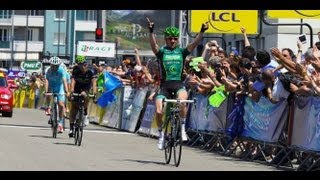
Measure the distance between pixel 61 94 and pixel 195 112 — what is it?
3.13 m

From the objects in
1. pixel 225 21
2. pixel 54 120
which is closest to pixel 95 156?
pixel 54 120

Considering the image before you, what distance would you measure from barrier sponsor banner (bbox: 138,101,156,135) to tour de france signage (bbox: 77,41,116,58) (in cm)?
1566

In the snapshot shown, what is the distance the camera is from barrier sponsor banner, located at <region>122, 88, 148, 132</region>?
22703 millimetres

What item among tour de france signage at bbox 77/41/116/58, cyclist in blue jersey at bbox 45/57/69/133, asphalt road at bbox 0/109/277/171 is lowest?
asphalt road at bbox 0/109/277/171

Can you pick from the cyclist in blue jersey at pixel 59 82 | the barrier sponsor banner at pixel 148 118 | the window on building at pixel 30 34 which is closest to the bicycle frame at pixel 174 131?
the cyclist in blue jersey at pixel 59 82

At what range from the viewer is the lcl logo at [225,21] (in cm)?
2611

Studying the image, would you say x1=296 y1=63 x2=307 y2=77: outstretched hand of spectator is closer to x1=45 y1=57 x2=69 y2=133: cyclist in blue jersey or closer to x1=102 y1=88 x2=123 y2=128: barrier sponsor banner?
x1=45 y1=57 x2=69 y2=133: cyclist in blue jersey

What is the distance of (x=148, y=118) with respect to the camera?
70.0ft

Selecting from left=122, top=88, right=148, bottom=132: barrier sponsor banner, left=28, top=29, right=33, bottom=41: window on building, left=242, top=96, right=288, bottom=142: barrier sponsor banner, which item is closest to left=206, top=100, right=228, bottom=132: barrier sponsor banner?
left=242, top=96, right=288, bottom=142: barrier sponsor banner

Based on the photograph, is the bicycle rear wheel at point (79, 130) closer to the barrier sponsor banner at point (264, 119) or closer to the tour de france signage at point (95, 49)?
the barrier sponsor banner at point (264, 119)

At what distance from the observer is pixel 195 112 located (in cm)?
1827

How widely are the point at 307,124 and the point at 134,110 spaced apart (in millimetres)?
10937

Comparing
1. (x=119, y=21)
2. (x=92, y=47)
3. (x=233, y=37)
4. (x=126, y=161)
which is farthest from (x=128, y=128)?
(x=119, y=21)
